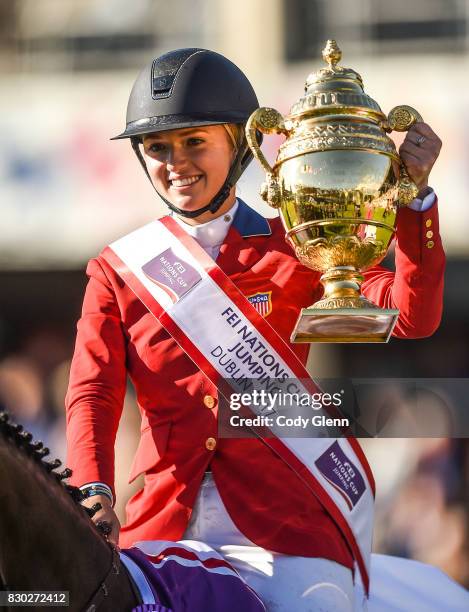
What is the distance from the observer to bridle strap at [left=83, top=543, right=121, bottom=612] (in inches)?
120

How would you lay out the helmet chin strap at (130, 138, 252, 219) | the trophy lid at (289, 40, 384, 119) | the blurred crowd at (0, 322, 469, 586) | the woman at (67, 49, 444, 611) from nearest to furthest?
1. the trophy lid at (289, 40, 384, 119)
2. the woman at (67, 49, 444, 611)
3. the helmet chin strap at (130, 138, 252, 219)
4. the blurred crowd at (0, 322, 469, 586)

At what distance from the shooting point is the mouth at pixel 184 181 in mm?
3844

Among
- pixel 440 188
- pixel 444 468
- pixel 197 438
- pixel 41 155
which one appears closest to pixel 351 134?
pixel 197 438

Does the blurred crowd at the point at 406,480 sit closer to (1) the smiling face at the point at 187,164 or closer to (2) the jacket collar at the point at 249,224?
(2) the jacket collar at the point at 249,224

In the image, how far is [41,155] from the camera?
9445mm

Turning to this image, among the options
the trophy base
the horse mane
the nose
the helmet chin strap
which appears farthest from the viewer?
the helmet chin strap

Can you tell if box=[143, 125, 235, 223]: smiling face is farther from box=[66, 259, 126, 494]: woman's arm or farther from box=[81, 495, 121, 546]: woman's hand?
box=[81, 495, 121, 546]: woman's hand

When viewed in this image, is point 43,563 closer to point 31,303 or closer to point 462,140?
point 462,140

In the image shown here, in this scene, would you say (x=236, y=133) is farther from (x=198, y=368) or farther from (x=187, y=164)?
(x=198, y=368)

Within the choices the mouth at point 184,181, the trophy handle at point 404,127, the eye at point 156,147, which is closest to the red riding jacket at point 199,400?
the trophy handle at point 404,127

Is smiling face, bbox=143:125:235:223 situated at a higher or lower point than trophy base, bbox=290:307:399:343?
higher

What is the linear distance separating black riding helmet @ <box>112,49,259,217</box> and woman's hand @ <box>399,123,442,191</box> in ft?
2.07

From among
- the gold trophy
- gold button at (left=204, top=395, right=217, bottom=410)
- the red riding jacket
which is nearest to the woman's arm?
the red riding jacket

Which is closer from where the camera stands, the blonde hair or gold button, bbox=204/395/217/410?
gold button, bbox=204/395/217/410
